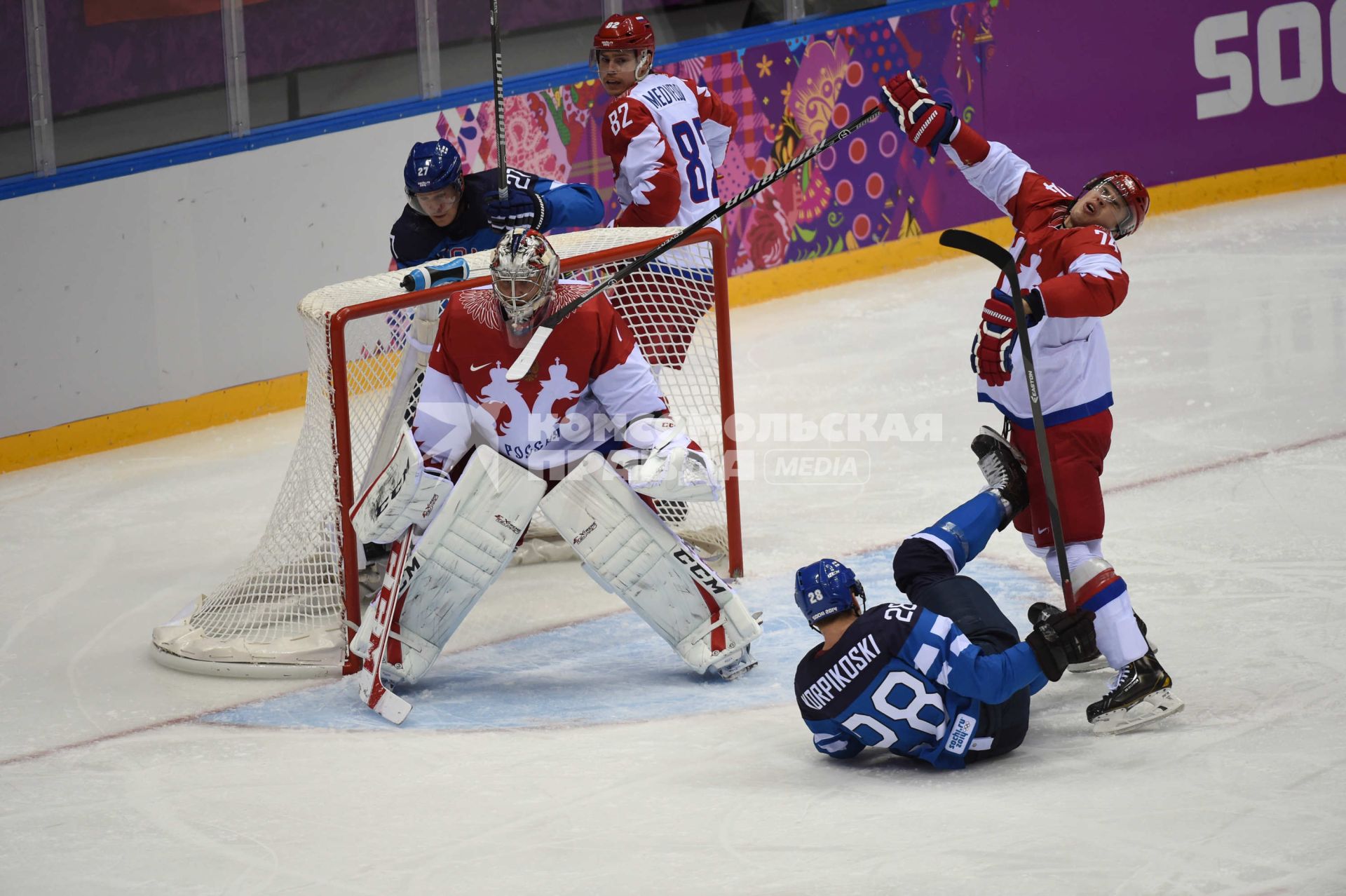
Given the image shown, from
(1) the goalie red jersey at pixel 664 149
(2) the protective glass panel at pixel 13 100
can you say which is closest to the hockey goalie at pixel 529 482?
(1) the goalie red jersey at pixel 664 149

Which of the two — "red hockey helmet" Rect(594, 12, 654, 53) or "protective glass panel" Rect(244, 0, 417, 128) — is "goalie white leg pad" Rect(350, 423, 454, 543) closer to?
"red hockey helmet" Rect(594, 12, 654, 53)

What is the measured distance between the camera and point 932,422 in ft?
21.4

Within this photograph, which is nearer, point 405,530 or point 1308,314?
point 405,530

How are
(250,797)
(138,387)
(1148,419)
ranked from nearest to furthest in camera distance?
(250,797) < (1148,419) < (138,387)

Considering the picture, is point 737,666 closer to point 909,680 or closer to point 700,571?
point 700,571

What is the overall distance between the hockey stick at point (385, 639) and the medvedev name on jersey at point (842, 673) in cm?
109

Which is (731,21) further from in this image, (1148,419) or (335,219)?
(1148,419)

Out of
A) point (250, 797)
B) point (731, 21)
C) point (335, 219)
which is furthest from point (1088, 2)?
point (250, 797)

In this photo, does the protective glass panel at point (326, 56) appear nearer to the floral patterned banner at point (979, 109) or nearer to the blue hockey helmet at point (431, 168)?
the floral patterned banner at point (979, 109)

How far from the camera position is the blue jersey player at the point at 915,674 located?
3.56 metres

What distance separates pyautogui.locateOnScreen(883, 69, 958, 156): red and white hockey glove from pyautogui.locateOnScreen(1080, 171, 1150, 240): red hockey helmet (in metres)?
0.39

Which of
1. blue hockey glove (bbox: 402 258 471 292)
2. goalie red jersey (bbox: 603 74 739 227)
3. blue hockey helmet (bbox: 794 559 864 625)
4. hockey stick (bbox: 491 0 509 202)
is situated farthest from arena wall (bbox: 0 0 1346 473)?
blue hockey helmet (bbox: 794 559 864 625)

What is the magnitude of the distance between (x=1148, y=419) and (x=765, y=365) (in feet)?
5.59

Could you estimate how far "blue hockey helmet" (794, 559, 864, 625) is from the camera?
11.8ft
